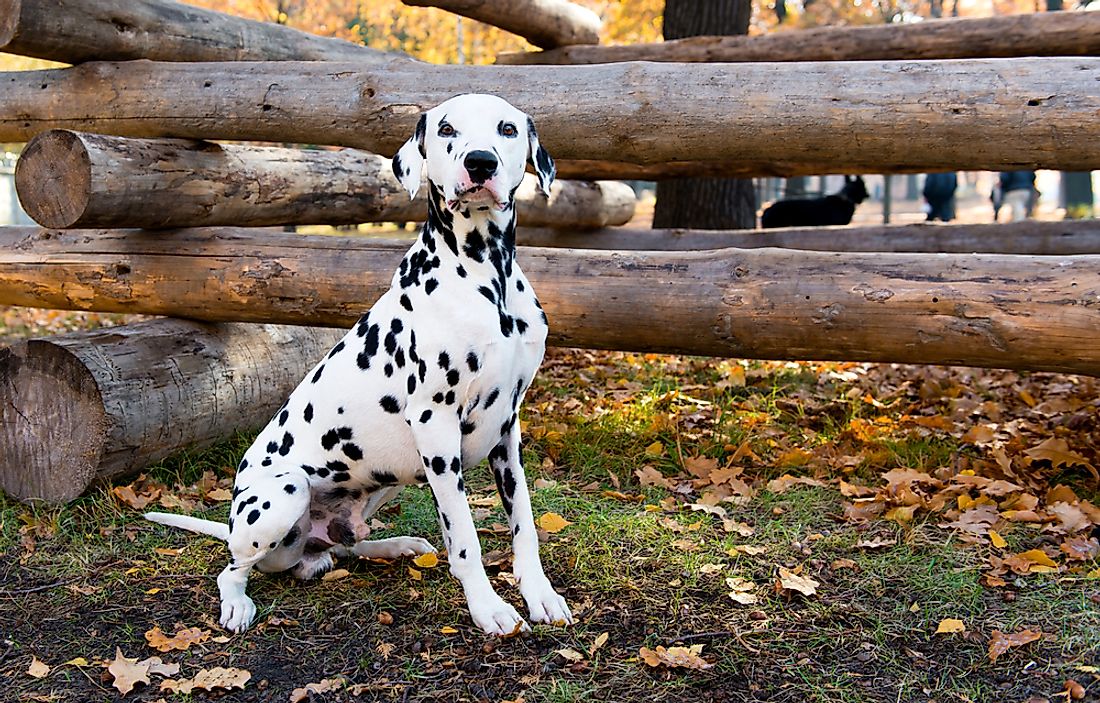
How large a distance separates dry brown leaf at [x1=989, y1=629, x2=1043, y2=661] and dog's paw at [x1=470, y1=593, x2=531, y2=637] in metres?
1.57

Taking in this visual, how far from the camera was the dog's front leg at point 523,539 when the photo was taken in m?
3.70

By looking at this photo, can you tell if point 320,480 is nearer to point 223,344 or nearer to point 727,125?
point 223,344

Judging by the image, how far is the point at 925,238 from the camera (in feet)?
24.9

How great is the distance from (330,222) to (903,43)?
4.12 metres

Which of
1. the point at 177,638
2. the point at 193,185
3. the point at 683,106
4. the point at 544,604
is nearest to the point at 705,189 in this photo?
the point at 683,106

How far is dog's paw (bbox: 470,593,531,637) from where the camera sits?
358 centimetres

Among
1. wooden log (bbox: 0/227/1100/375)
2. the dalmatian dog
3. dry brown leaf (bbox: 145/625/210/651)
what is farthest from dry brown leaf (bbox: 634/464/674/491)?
dry brown leaf (bbox: 145/625/210/651)

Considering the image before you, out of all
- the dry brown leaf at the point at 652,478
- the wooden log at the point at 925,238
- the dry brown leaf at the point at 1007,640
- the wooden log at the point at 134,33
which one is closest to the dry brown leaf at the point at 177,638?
the dry brown leaf at the point at 652,478

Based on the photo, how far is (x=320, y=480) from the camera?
3883mm

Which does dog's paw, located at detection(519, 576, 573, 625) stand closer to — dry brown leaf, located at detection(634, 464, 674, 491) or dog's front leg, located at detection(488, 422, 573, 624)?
dog's front leg, located at detection(488, 422, 573, 624)

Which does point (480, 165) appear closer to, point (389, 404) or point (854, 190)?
point (389, 404)

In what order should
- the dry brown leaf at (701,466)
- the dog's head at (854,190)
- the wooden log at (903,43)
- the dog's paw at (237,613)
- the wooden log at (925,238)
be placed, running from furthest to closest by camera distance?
the dog's head at (854,190) → the wooden log at (925,238) → the wooden log at (903,43) → the dry brown leaf at (701,466) → the dog's paw at (237,613)

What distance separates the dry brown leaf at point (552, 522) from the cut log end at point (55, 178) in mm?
2642

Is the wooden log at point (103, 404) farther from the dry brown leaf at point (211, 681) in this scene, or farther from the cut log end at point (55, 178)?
the dry brown leaf at point (211, 681)
